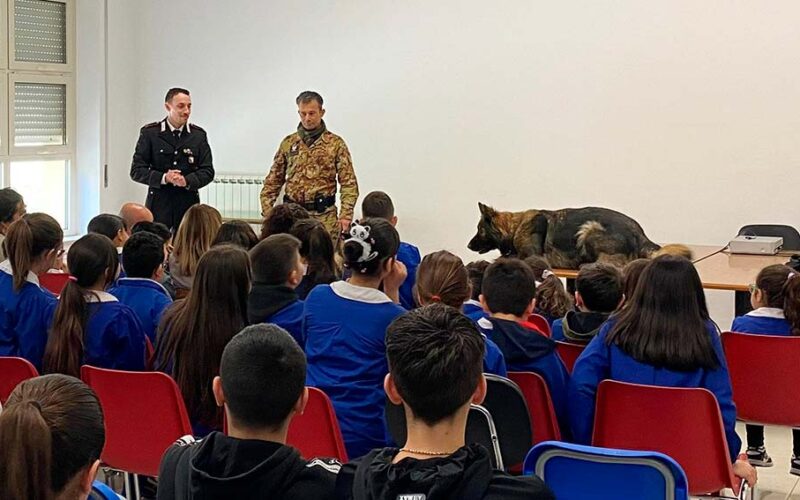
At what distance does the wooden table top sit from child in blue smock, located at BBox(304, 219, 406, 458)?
2503mm

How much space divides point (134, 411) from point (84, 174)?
18.9ft

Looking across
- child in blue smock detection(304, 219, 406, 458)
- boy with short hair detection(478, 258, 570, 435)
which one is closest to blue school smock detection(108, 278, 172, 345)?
child in blue smock detection(304, 219, 406, 458)

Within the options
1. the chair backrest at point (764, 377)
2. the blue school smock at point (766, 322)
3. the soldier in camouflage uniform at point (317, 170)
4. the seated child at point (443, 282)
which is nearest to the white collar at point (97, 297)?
Result: the seated child at point (443, 282)

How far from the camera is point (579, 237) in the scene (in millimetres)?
5848

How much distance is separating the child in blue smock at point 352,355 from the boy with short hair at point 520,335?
0.30 m

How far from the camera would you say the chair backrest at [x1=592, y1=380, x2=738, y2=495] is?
9.32 feet

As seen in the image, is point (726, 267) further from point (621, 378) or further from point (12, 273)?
point (12, 273)

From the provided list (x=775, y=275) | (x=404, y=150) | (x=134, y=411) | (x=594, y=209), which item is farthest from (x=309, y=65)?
(x=134, y=411)

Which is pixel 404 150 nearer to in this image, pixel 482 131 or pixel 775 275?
pixel 482 131

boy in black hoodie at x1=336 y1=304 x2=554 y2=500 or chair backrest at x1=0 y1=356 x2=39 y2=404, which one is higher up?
boy in black hoodie at x1=336 y1=304 x2=554 y2=500

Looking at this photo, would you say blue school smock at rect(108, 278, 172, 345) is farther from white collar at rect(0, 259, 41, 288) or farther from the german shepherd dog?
the german shepherd dog

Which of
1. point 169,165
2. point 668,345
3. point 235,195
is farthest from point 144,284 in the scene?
point 235,195

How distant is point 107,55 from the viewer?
8344mm

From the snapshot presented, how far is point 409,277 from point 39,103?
15.0 ft
